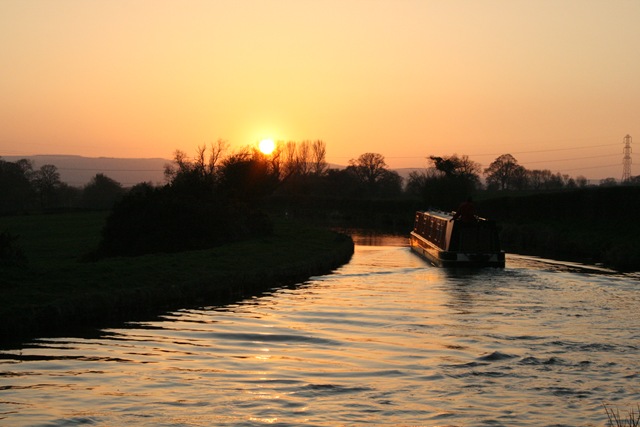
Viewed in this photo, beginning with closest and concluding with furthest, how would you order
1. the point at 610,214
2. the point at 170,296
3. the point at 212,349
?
the point at 212,349 < the point at 170,296 < the point at 610,214

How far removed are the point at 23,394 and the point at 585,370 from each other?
24.8 ft

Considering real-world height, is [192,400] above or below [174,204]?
below

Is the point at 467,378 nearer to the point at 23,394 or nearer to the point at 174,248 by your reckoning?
the point at 23,394

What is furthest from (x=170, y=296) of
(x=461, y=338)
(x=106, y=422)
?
(x=106, y=422)

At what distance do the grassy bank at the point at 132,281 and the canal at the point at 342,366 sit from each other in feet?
2.91

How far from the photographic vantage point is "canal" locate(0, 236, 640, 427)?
9.19 meters

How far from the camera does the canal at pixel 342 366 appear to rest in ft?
30.1

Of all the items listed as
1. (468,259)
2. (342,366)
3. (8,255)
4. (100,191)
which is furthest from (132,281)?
(100,191)

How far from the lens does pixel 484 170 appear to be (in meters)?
128

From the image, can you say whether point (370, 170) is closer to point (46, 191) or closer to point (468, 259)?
point (46, 191)

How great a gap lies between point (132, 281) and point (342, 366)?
8.14 meters

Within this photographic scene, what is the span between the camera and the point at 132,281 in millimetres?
18672

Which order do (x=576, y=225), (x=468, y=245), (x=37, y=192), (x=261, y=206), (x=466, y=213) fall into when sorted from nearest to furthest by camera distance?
(x=468, y=245)
(x=466, y=213)
(x=576, y=225)
(x=261, y=206)
(x=37, y=192)

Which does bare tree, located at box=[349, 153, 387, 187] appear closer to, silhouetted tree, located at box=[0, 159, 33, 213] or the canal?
silhouetted tree, located at box=[0, 159, 33, 213]
